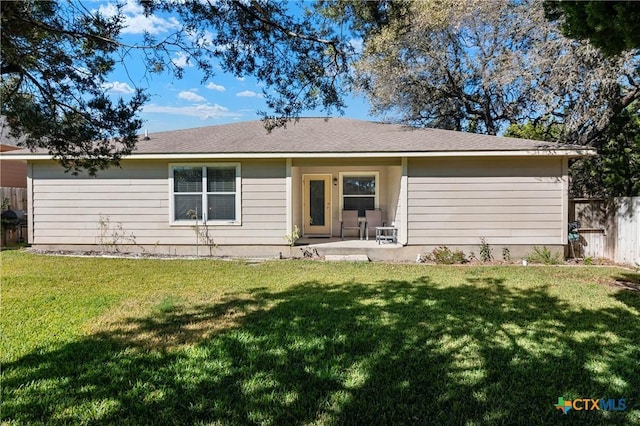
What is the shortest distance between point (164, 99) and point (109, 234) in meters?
6.61

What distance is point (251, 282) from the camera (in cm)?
631

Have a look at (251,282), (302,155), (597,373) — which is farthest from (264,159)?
(597,373)

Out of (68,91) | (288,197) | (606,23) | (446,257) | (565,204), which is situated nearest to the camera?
(606,23)

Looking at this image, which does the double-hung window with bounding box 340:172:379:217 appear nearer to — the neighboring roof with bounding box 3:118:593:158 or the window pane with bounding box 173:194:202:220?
the neighboring roof with bounding box 3:118:593:158

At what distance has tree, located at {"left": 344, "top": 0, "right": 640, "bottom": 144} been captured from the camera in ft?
29.7

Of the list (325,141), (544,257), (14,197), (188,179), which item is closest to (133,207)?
(188,179)

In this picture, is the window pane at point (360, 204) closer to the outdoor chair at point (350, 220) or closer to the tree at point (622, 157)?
the outdoor chair at point (350, 220)

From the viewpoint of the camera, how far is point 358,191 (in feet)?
38.0

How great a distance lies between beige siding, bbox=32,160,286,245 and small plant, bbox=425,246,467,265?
3.77 metres

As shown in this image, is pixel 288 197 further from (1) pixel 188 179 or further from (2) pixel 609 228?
(2) pixel 609 228

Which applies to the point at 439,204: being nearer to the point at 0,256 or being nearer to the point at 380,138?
the point at 380,138

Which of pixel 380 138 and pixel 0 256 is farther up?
pixel 380 138

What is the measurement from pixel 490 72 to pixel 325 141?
724 centimetres

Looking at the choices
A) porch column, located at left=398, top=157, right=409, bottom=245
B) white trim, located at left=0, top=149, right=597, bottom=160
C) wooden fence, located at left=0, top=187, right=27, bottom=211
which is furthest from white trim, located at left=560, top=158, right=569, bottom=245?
wooden fence, located at left=0, top=187, right=27, bottom=211
